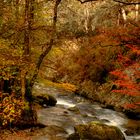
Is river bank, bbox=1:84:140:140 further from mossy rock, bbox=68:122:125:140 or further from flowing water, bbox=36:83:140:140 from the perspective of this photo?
mossy rock, bbox=68:122:125:140

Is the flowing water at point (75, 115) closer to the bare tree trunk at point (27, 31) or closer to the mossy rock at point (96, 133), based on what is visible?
the mossy rock at point (96, 133)

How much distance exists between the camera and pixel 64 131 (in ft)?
49.5

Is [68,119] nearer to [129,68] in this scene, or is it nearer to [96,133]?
[96,133]

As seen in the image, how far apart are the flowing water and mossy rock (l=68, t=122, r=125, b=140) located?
0.96m

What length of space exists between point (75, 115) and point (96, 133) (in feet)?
19.0

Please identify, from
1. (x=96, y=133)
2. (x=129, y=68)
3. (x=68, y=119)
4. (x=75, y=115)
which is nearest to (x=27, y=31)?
(x=96, y=133)

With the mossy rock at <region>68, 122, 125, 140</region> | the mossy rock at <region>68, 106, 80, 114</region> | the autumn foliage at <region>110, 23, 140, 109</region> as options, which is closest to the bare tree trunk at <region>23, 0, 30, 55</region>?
the mossy rock at <region>68, 122, 125, 140</region>

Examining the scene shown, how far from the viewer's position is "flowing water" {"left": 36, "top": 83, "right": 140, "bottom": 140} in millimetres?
16513

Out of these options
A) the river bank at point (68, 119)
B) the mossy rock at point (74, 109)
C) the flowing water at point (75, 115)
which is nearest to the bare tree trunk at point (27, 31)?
the river bank at point (68, 119)

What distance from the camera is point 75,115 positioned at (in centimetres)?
1936

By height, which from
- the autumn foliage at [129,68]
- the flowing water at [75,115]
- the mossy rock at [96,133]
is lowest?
the flowing water at [75,115]

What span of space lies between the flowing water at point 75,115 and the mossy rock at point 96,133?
0.96 meters

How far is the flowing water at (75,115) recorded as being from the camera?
54.2 ft

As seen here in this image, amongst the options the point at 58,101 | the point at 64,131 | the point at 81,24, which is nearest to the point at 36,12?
the point at 64,131
